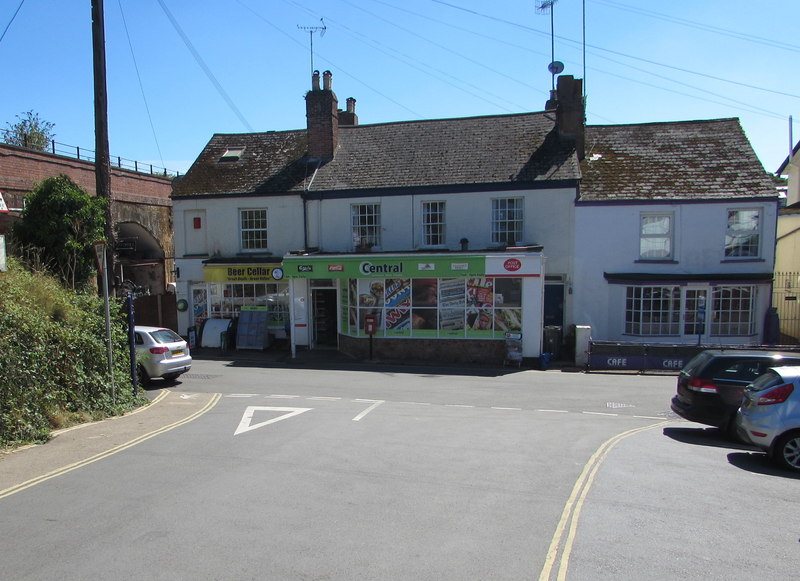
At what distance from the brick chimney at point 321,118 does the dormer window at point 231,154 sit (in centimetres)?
338

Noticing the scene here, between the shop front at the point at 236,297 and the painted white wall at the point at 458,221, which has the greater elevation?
the painted white wall at the point at 458,221

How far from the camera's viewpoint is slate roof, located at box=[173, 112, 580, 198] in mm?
20812

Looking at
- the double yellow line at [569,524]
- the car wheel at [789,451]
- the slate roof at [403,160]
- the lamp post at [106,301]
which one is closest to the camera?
the double yellow line at [569,524]

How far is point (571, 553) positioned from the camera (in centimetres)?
489

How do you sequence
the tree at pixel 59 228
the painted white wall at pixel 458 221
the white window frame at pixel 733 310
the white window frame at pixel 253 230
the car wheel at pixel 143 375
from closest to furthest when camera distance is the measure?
the car wheel at pixel 143 375, the tree at pixel 59 228, the white window frame at pixel 733 310, the painted white wall at pixel 458 221, the white window frame at pixel 253 230

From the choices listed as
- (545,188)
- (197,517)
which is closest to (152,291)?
(545,188)

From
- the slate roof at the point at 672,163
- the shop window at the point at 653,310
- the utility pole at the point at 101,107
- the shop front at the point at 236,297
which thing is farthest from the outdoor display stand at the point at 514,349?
the utility pole at the point at 101,107

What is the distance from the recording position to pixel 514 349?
→ 18.3m

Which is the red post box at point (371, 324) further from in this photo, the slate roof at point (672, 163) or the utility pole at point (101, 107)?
the slate roof at point (672, 163)

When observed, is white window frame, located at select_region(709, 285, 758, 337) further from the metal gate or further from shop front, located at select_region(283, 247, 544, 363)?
shop front, located at select_region(283, 247, 544, 363)

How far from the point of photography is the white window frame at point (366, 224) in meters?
21.6

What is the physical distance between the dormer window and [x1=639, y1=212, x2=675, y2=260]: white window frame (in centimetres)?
1635

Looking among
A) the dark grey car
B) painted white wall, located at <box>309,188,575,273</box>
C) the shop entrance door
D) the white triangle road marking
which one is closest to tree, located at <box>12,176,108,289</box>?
the shop entrance door

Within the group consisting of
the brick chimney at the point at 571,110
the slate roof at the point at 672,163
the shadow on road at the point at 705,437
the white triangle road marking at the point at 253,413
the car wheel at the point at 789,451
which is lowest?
the shadow on road at the point at 705,437
